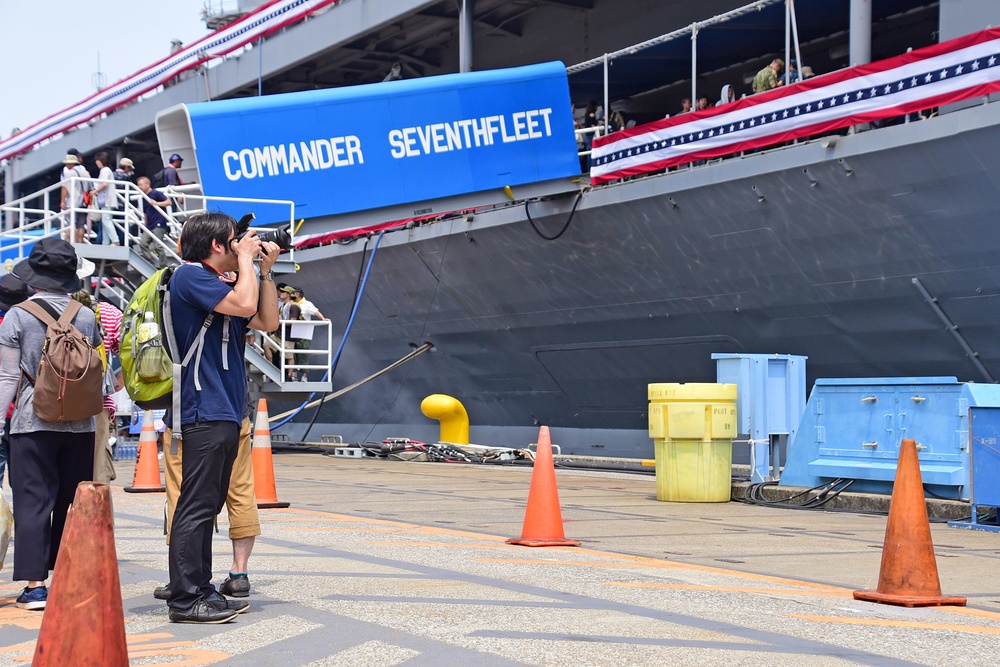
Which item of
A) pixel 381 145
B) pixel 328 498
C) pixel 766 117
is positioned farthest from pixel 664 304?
pixel 328 498

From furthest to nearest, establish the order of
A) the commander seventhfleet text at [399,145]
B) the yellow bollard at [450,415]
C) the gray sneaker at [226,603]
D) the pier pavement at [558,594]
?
the yellow bollard at [450,415] < the commander seventhfleet text at [399,145] < the gray sneaker at [226,603] < the pier pavement at [558,594]

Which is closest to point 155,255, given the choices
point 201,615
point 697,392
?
point 697,392

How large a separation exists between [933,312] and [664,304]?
3.93 metres

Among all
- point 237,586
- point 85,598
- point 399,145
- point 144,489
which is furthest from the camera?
point 399,145

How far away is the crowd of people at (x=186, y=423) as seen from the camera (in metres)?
4.70

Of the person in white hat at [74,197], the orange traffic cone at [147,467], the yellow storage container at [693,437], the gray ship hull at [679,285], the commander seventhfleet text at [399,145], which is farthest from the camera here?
the commander seventhfleet text at [399,145]

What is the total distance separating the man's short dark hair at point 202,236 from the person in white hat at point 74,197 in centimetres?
1044

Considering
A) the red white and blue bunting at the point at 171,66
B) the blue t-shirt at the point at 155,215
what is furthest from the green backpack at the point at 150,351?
the red white and blue bunting at the point at 171,66

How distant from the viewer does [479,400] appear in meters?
19.1

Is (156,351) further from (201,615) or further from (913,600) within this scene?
(913,600)

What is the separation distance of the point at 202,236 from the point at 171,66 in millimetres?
25204

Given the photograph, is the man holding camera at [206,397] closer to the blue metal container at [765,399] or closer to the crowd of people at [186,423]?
the crowd of people at [186,423]

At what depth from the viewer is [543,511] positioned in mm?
7465

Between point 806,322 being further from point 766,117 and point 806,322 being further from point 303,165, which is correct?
point 303,165
